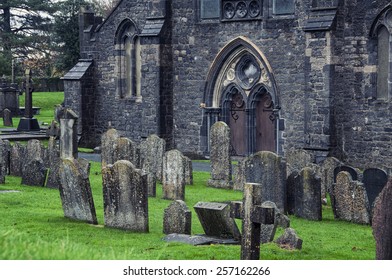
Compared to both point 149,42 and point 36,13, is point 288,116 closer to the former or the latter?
point 149,42

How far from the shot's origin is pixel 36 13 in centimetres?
7506

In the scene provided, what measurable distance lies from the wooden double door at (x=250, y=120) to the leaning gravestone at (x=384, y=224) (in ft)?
69.8

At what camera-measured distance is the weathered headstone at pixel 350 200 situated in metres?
20.2

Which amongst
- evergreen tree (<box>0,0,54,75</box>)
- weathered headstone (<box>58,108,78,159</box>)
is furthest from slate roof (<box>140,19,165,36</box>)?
evergreen tree (<box>0,0,54,75</box>)

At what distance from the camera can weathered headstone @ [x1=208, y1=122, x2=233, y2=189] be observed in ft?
84.0

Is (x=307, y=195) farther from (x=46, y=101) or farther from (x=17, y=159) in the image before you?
(x=46, y=101)

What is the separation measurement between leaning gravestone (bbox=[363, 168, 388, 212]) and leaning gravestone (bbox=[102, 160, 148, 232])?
4884mm

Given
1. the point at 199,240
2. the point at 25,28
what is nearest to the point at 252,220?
the point at 199,240

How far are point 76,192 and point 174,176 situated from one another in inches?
164

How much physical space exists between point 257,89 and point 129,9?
6.17 m

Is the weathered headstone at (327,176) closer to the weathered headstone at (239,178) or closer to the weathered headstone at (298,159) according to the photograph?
the weathered headstone at (298,159)

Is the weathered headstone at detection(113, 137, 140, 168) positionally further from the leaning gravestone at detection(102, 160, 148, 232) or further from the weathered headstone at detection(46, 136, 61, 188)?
the leaning gravestone at detection(102, 160, 148, 232)

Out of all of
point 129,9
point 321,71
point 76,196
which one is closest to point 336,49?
point 321,71

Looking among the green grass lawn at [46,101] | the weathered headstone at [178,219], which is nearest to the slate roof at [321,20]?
the weathered headstone at [178,219]
